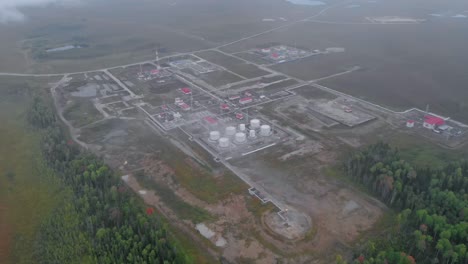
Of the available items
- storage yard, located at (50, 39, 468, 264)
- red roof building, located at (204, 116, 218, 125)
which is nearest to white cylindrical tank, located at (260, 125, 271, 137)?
storage yard, located at (50, 39, 468, 264)

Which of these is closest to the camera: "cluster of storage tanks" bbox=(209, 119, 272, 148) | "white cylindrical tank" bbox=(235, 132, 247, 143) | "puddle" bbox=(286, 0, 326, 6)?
"cluster of storage tanks" bbox=(209, 119, 272, 148)

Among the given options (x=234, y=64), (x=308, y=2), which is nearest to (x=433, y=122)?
(x=234, y=64)

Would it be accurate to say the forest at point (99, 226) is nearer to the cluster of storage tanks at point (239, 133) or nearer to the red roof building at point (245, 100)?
the cluster of storage tanks at point (239, 133)

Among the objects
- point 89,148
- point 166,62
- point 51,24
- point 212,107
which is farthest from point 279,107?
point 51,24

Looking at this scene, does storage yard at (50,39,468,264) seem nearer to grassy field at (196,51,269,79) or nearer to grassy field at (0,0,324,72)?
grassy field at (196,51,269,79)

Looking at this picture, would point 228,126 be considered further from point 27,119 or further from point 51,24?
point 51,24

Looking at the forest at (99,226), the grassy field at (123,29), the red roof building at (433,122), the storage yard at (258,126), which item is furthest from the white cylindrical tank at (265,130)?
the grassy field at (123,29)
